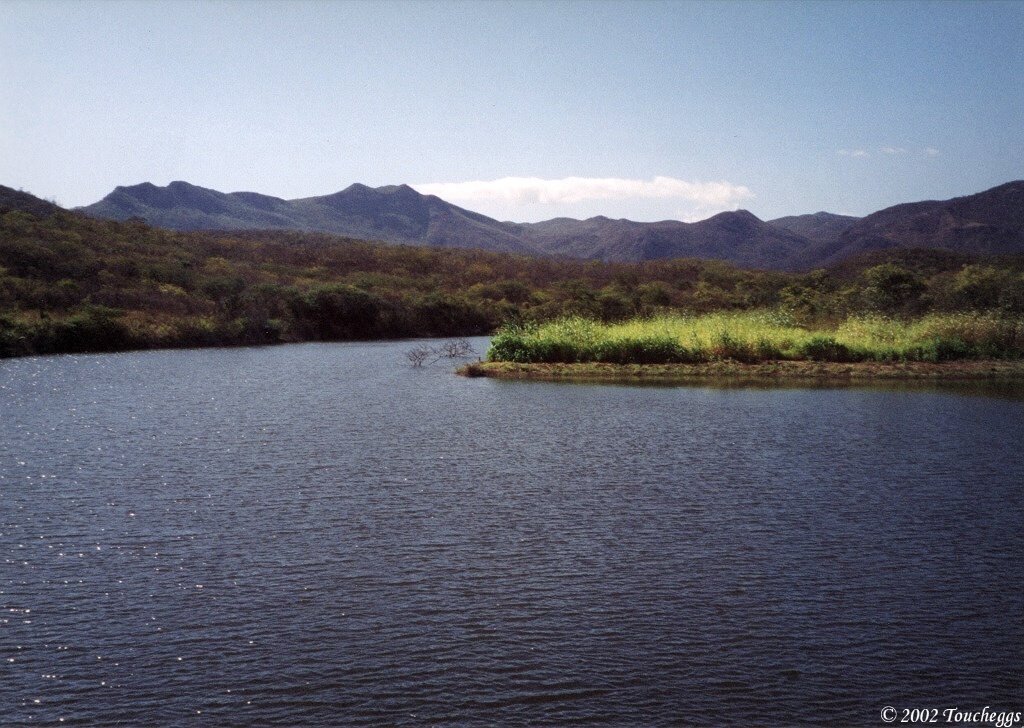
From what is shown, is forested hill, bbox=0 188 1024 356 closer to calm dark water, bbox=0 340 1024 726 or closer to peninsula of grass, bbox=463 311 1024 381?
peninsula of grass, bbox=463 311 1024 381

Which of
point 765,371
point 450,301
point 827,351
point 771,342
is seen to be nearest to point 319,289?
point 450,301

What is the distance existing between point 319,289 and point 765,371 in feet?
150

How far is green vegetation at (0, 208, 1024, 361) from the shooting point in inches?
1454

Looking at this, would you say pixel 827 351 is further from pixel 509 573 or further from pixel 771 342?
pixel 509 573

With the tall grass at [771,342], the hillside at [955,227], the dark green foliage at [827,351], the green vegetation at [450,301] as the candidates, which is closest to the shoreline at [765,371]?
the dark green foliage at [827,351]

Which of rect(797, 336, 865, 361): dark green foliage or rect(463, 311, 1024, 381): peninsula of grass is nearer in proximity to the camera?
rect(463, 311, 1024, 381): peninsula of grass

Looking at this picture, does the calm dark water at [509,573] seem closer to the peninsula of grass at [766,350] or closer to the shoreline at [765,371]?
the shoreline at [765,371]

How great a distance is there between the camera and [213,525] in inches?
499

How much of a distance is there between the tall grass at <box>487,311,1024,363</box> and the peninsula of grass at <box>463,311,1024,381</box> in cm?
4

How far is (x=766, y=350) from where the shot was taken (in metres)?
36.1

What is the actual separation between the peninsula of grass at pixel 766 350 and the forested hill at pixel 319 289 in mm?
5690

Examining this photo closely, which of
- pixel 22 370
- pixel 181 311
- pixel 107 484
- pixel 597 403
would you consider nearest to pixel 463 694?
pixel 107 484

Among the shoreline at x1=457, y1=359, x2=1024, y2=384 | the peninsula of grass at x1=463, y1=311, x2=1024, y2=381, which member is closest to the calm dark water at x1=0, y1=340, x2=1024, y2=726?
the shoreline at x1=457, y1=359, x2=1024, y2=384

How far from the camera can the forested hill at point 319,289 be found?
4862 cm
